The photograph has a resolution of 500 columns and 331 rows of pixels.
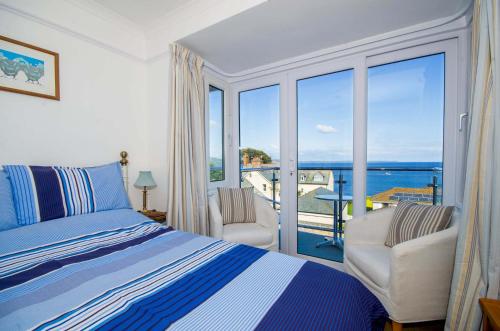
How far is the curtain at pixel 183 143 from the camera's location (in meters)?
2.39

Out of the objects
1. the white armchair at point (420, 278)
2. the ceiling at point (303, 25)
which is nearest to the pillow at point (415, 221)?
the white armchair at point (420, 278)

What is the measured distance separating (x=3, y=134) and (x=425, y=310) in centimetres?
336

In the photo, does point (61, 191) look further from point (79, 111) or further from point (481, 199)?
point (481, 199)

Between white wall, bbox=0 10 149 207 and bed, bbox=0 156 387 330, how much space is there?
90 centimetres

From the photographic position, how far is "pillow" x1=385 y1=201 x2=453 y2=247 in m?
1.65

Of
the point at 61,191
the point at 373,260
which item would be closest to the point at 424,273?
the point at 373,260

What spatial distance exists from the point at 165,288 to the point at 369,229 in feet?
6.04

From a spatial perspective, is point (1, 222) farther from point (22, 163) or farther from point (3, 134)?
point (3, 134)

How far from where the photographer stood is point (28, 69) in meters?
1.82

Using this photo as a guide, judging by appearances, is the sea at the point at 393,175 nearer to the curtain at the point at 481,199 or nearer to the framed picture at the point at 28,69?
the curtain at the point at 481,199

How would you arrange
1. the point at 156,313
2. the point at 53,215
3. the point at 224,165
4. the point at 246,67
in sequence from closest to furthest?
the point at 156,313, the point at 53,215, the point at 246,67, the point at 224,165

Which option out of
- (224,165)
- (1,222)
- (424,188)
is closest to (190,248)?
(1,222)

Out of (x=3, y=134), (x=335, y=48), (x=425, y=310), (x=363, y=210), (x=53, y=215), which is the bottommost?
(x=425, y=310)

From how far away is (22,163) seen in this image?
1.79 metres
